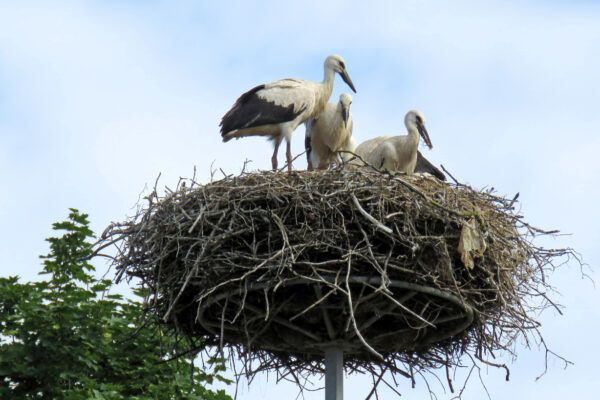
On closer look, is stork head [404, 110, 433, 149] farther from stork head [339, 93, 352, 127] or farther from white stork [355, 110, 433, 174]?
stork head [339, 93, 352, 127]

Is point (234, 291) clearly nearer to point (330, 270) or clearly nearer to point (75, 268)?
point (330, 270)

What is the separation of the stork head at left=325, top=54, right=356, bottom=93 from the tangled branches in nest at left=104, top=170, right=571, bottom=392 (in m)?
3.54

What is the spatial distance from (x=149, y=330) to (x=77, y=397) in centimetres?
173

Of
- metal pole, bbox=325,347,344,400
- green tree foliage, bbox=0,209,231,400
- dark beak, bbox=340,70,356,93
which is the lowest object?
metal pole, bbox=325,347,344,400

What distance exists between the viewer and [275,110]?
12.2 m

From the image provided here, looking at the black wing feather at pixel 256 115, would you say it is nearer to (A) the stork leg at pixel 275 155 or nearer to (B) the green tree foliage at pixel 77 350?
(A) the stork leg at pixel 275 155

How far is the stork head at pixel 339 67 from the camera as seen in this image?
12922 millimetres

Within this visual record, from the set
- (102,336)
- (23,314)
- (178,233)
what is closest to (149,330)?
(102,336)

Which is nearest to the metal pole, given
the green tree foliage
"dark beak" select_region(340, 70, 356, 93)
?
the green tree foliage

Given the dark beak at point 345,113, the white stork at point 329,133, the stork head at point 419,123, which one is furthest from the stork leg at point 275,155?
the stork head at point 419,123

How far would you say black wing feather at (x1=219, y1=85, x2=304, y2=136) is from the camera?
12195 millimetres

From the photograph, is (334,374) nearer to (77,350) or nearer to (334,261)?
(334,261)

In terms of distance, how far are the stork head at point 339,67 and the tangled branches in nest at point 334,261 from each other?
11.6 ft

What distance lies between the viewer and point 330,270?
28.5 ft
